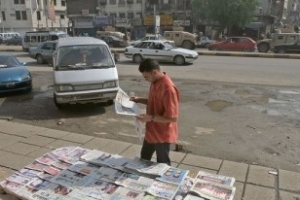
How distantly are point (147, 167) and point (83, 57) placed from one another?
5.09 metres

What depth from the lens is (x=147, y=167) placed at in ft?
11.8

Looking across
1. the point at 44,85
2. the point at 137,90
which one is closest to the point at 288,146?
the point at 137,90

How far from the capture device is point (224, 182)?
339 cm

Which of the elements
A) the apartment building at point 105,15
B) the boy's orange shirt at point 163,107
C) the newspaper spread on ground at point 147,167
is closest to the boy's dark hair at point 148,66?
the boy's orange shirt at point 163,107

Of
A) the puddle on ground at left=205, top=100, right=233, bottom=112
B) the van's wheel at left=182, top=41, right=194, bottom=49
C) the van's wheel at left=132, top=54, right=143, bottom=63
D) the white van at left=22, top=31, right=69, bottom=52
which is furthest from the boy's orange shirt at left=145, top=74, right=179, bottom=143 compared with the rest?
the van's wheel at left=182, top=41, right=194, bottom=49

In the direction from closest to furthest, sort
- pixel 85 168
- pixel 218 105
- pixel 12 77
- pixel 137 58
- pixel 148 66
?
pixel 148 66 → pixel 85 168 → pixel 218 105 → pixel 12 77 → pixel 137 58

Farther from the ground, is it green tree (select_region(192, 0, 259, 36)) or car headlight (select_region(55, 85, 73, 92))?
green tree (select_region(192, 0, 259, 36))

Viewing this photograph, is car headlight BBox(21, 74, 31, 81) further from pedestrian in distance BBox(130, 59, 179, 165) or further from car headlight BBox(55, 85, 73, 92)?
pedestrian in distance BBox(130, 59, 179, 165)

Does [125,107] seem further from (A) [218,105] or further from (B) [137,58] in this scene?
(B) [137,58]

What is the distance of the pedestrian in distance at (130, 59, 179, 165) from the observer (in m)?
3.23

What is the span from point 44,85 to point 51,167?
8.53m

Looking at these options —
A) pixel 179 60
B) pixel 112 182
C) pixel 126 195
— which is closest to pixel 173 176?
pixel 126 195

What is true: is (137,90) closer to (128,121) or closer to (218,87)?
(218,87)

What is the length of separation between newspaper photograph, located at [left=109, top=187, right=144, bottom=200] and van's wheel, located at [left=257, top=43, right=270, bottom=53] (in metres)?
26.5
